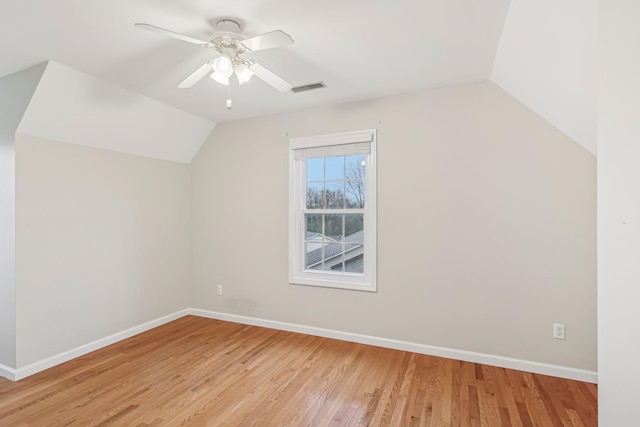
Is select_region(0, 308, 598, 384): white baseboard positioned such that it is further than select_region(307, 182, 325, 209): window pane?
No

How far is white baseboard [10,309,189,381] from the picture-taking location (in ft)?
8.02

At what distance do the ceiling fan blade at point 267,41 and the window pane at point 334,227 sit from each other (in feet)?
6.49

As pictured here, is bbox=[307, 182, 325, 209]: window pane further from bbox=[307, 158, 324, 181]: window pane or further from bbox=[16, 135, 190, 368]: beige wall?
bbox=[16, 135, 190, 368]: beige wall

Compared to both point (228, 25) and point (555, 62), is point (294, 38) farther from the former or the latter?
point (555, 62)

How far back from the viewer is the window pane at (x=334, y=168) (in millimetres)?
3324

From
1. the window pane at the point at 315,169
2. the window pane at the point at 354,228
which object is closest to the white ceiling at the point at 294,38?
the window pane at the point at 315,169

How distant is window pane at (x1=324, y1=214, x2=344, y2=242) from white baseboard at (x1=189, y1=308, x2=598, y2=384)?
1.01m

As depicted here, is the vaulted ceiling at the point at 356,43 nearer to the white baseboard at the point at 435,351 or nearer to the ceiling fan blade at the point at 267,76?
the ceiling fan blade at the point at 267,76

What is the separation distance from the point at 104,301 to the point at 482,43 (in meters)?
4.02

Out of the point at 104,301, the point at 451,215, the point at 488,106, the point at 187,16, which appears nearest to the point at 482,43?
the point at 488,106

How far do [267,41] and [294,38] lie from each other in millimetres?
424

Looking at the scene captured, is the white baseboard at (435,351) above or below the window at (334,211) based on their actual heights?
below

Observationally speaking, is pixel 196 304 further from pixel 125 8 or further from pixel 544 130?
pixel 544 130

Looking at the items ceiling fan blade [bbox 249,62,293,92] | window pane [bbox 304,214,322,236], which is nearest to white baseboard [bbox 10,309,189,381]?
window pane [bbox 304,214,322,236]
